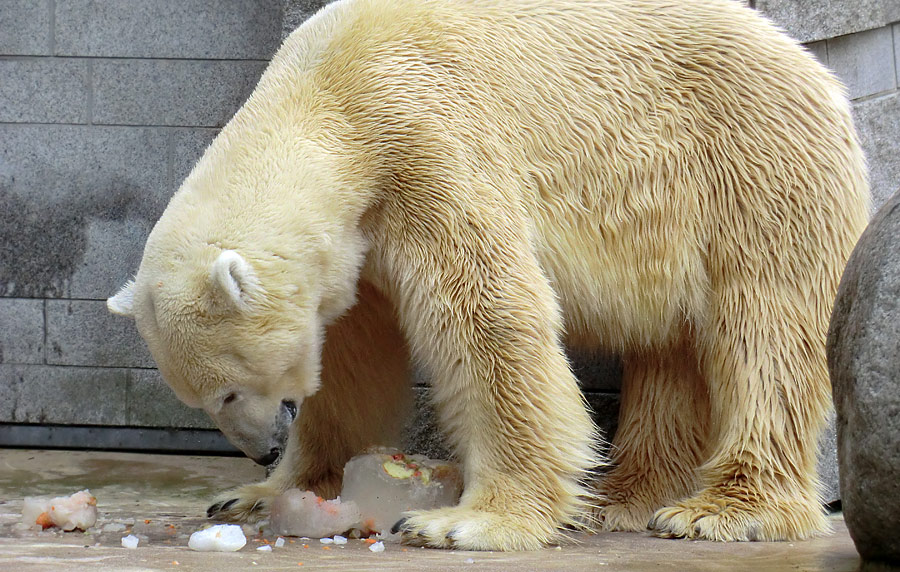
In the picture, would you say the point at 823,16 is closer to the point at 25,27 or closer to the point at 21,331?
the point at 25,27

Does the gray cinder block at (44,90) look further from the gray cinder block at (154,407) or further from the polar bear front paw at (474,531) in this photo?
the polar bear front paw at (474,531)

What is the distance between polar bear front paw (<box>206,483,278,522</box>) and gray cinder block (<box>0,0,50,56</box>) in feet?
9.64

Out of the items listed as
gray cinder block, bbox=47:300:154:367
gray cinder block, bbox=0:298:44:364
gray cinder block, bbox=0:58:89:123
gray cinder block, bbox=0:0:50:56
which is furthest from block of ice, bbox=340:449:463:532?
gray cinder block, bbox=0:0:50:56

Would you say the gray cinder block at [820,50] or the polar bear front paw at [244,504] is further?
the gray cinder block at [820,50]

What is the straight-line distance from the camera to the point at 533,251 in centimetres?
378

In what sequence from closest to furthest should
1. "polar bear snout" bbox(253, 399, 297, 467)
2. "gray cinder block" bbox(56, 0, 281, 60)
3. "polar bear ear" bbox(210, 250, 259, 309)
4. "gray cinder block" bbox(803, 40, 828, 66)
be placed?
"polar bear ear" bbox(210, 250, 259, 309) < "polar bear snout" bbox(253, 399, 297, 467) < "gray cinder block" bbox(803, 40, 828, 66) < "gray cinder block" bbox(56, 0, 281, 60)

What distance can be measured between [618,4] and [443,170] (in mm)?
936

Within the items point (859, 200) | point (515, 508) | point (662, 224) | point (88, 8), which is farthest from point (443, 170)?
point (88, 8)

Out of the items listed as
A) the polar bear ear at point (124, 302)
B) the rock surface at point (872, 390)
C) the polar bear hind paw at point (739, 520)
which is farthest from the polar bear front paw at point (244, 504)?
the rock surface at point (872, 390)

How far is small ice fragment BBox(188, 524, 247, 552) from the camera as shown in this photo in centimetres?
341

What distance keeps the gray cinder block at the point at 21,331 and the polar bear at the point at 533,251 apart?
233 cm

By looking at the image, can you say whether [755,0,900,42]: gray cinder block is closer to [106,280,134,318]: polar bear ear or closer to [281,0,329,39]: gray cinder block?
[281,0,329,39]: gray cinder block

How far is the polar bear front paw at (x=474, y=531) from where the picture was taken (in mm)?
3408

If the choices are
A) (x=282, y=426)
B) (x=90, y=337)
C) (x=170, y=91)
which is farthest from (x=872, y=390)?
(x=90, y=337)
